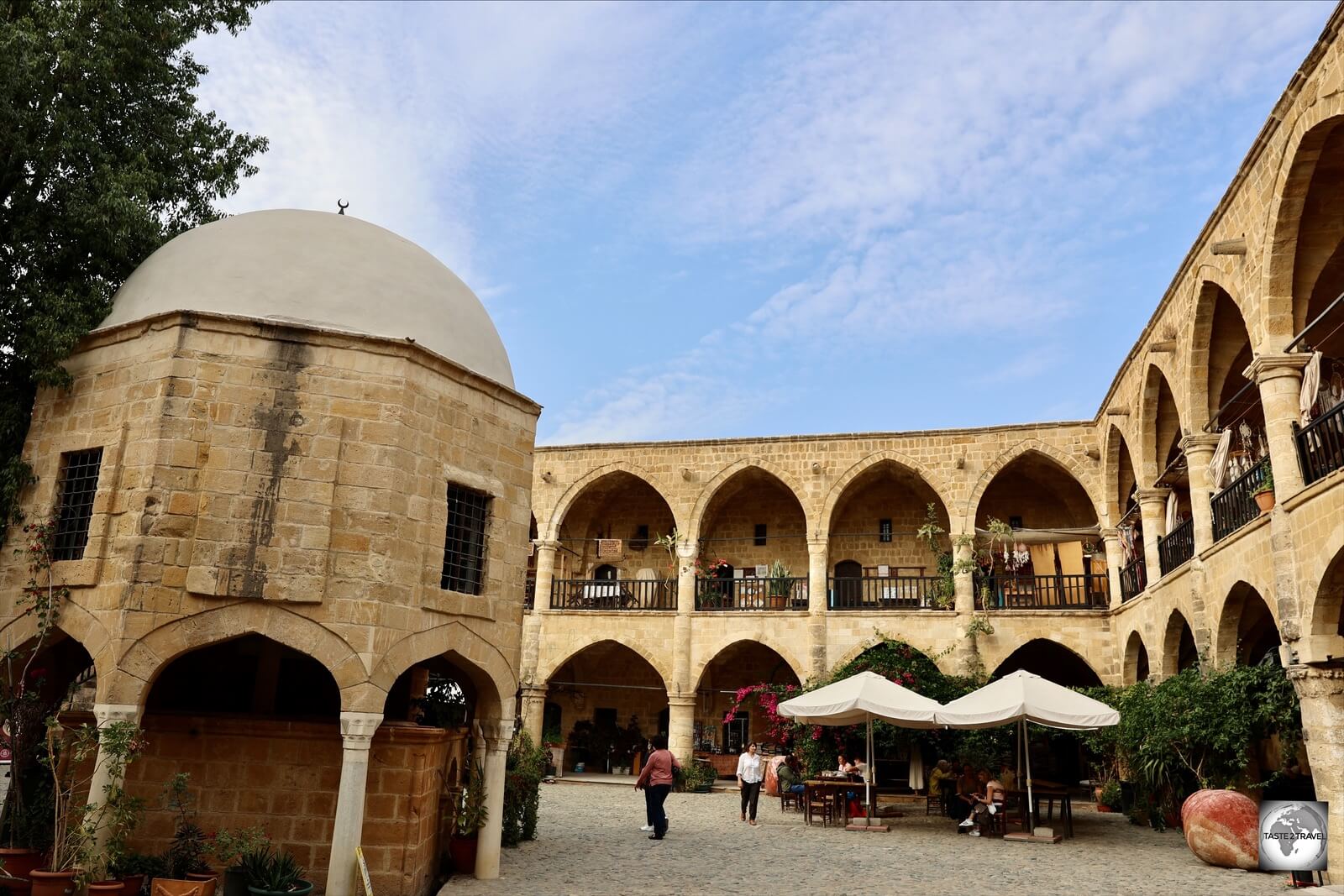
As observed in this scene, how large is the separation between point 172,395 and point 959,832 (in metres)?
9.51

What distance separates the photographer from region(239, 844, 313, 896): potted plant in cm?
629

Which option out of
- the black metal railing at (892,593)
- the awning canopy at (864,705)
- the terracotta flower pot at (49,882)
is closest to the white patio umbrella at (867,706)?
the awning canopy at (864,705)

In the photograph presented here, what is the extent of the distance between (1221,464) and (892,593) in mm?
8447

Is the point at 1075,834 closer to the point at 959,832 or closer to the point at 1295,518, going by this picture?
the point at 959,832

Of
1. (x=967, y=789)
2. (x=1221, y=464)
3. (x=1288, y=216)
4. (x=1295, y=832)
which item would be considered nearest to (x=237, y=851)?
(x=1295, y=832)

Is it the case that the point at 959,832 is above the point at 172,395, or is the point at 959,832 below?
below

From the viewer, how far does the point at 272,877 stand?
643 centimetres

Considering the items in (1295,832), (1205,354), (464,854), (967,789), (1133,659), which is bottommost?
(464,854)

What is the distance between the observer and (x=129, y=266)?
906cm

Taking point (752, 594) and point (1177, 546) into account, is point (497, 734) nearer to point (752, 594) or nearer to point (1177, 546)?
point (1177, 546)

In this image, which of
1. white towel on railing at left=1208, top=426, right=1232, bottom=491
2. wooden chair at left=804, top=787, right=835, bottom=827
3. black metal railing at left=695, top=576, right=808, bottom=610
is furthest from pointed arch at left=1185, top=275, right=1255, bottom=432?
black metal railing at left=695, top=576, right=808, bottom=610

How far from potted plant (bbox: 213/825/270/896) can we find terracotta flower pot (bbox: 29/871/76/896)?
0.90 meters

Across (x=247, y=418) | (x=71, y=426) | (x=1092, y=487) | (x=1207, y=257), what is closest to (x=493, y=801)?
(x=247, y=418)

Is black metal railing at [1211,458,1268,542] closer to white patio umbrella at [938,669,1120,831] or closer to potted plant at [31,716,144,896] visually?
white patio umbrella at [938,669,1120,831]
